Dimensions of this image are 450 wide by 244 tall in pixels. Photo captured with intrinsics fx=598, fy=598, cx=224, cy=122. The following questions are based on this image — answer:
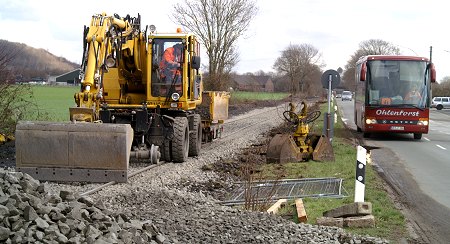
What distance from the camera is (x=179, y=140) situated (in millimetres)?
14883

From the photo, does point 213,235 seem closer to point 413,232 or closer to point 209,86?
point 413,232

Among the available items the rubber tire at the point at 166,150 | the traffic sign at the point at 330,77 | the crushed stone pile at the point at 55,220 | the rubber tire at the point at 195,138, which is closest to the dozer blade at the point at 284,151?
the rubber tire at the point at 195,138

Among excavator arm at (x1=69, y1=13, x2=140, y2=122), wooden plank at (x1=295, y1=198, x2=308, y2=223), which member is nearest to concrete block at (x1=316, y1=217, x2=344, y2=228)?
wooden plank at (x1=295, y1=198, x2=308, y2=223)

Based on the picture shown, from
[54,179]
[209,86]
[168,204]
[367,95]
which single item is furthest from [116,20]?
[209,86]

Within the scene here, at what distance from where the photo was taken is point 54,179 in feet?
34.9

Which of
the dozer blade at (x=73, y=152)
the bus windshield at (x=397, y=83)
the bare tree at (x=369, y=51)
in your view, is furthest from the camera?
the bare tree at (x=369, y=51)

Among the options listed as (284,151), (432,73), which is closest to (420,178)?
(284,151)

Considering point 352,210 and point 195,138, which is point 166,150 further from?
point 352,210

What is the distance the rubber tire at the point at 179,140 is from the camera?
585 inches

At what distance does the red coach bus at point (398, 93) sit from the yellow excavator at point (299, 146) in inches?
361

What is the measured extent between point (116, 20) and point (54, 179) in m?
4.28

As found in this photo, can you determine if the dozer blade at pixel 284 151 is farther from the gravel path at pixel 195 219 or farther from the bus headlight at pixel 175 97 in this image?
the gravel path at pixel 195 219

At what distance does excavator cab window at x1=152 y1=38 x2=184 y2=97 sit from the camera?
15398 millimetres

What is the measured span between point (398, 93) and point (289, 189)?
14.2 m
